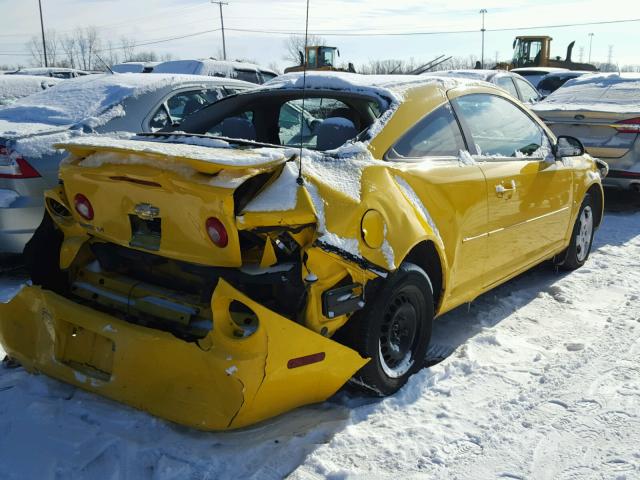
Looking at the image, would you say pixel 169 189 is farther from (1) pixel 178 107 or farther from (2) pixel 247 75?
(2) pixel 247 75

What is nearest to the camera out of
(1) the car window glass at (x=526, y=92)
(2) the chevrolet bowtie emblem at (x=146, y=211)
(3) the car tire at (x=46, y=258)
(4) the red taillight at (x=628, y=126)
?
(2) the chevrolet bowtie emblem at (x=146, y=211)

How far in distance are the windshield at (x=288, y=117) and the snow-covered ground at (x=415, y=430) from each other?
1.50m

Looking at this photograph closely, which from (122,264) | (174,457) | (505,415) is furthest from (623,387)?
(122,264)

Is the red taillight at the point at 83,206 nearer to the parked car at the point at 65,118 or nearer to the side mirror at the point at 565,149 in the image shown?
the parked car at the point at 65,118

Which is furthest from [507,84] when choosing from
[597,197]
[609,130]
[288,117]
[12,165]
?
[12,165]

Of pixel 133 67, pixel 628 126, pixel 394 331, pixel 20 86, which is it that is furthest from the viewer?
pixel 133 67

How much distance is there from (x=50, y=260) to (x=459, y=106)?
2.62m

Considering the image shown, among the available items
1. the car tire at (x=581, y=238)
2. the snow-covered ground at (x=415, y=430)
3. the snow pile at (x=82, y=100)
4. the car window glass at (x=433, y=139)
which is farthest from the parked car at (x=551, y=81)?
the car window glass at (x=433, y=139)

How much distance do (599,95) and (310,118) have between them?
21.3 feet

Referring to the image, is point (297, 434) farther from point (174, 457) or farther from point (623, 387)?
point (623, 387)

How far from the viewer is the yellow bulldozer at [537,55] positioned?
27.9 m

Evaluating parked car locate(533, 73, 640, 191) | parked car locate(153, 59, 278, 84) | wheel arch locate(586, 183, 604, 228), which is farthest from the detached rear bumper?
parked car locate(153, 59, 278, 84)

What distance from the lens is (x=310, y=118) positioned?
4234mm

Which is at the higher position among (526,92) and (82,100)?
(82,100)
